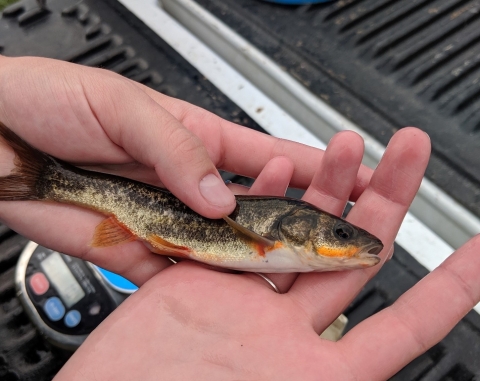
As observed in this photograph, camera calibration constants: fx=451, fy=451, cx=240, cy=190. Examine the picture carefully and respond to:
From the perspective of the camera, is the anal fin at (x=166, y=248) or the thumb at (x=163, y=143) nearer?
the thumb at (x=163, y=143)

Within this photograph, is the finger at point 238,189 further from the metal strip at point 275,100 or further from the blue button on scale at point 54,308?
the blue button on scale at point 54,308

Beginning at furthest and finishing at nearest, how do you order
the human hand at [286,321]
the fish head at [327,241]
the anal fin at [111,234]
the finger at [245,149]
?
the finger at [245,149]
the anal fin at [111,234]
the fish head at [327,241]
the human hand at [286,321]

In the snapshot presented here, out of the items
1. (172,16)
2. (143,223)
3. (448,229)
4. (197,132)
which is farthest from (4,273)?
(448,229)

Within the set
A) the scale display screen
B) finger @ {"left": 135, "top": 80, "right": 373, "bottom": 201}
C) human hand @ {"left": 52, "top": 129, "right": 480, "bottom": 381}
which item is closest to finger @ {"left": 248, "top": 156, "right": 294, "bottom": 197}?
finger @ {"left": 135, "top": 80, "right": 373, "bottom": 201}

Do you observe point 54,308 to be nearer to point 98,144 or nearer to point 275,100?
point 98,144

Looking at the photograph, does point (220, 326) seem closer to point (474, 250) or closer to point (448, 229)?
point (474, 250)

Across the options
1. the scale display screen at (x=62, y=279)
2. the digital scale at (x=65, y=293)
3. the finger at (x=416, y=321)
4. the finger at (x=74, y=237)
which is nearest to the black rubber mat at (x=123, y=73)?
the digital scale at (x=65, y=293)

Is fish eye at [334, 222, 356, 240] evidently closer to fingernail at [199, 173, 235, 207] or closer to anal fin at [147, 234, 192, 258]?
fingernail at [199, 173, 235, 207]

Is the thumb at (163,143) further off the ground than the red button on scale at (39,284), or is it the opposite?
the thumb at (163,143)

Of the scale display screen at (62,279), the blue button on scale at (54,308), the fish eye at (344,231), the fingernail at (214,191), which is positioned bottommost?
the blue button on scale at (54,308)
